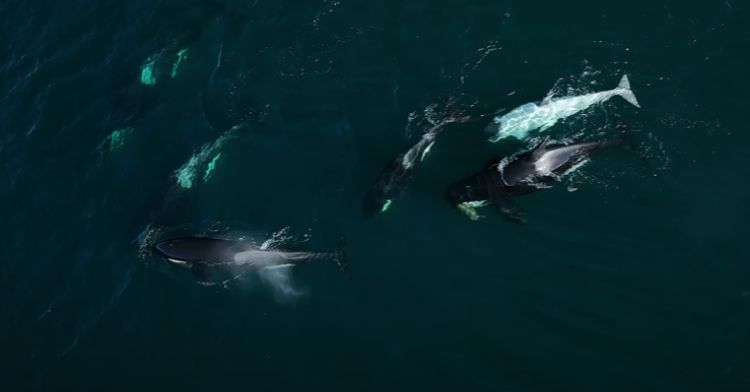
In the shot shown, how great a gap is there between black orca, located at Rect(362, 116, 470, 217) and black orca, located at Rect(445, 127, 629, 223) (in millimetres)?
2178

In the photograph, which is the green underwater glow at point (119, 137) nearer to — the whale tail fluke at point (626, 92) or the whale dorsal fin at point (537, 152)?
the whale dorsal fin at point (537, 152)

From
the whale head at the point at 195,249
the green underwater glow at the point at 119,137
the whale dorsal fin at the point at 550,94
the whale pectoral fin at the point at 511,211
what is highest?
the green underwater glow at the point at 119,137

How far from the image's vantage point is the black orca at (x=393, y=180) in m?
27.8

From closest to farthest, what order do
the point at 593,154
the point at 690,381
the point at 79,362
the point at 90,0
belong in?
the point at 690,381 → the point at 593,154 → the point at 79,362 → the point at 90,0

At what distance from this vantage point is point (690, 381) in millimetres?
23188

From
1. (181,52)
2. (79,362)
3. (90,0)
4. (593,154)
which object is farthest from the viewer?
(90,0)

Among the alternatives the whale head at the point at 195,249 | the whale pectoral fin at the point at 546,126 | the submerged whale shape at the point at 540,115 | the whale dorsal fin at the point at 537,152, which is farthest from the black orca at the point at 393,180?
the whale head at the point at 195,249

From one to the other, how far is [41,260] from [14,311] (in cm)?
256

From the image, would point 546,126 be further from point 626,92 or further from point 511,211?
point 511,211

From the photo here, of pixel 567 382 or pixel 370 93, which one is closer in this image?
pixel 567 382

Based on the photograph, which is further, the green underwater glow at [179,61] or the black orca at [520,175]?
the green underwater glow at [179,61]

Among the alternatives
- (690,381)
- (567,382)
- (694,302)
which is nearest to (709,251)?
(694,302)

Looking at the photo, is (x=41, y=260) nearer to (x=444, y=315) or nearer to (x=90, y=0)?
(x=90, y=0)

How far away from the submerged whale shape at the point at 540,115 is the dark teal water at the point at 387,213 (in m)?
0.52
